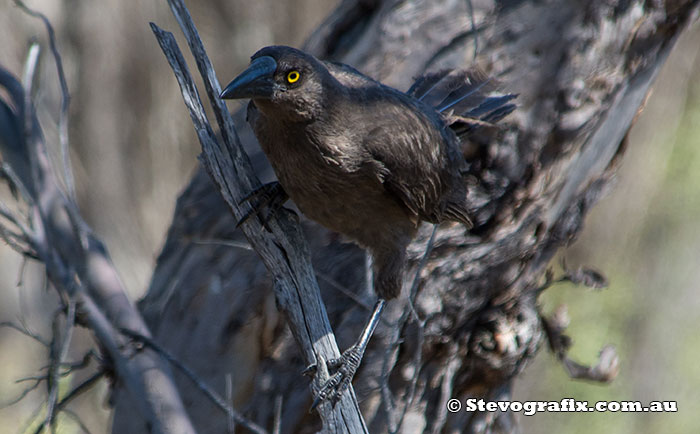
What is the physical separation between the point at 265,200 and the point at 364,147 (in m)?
0.40

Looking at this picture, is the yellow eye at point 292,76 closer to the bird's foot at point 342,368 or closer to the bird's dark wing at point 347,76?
the bird's dark wing at point 347,76

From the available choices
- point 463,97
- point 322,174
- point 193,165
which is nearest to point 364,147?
point 322,174

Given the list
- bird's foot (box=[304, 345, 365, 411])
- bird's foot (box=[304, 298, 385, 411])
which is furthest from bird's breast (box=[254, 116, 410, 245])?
bird's foot (box=[304, 345, 365, 411])

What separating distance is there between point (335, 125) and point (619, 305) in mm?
5668

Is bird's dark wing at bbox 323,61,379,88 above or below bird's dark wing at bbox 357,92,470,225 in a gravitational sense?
above

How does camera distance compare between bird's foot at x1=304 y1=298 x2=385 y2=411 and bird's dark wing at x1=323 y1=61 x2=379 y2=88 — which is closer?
bird's foot at x1=304 y1=298 x2=385 y2=411

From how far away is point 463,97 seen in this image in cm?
315

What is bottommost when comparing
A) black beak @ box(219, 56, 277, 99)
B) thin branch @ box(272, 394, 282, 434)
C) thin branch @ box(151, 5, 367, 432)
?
thin branch @ box(272, 394, 282, 434)

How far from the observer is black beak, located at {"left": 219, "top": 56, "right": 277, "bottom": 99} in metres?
2.21

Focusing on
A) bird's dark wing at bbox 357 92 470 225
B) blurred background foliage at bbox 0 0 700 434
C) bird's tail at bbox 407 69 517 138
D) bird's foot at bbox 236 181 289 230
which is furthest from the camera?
blurred background foliage at bbox 0 0 700 434

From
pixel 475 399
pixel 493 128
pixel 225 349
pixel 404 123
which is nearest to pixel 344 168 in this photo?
pixel 404 123

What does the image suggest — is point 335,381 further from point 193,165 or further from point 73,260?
point 193,165

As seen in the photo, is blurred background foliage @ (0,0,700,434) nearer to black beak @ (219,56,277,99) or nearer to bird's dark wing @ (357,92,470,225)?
bird's dark wing @ (357,92,470,225)

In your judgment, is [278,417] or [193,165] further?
[193,165]
